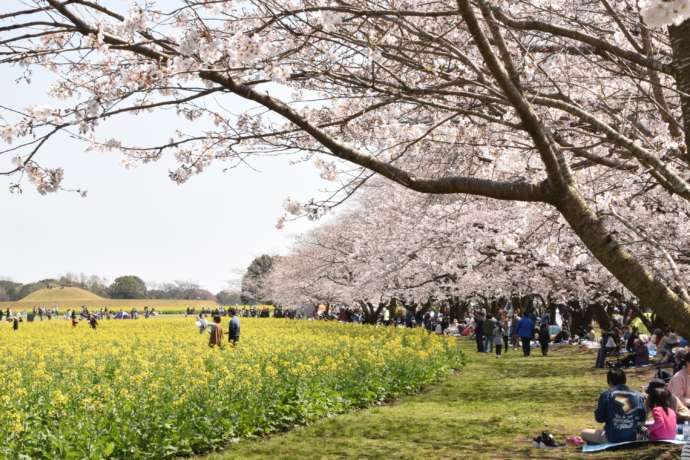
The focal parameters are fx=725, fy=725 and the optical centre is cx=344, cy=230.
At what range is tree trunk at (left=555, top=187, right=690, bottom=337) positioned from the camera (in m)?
4.82

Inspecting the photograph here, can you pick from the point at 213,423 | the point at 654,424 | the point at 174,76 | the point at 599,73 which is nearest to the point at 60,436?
the point at 213,423

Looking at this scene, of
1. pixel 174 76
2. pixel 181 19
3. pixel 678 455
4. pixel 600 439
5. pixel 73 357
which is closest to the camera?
pixel 174 76

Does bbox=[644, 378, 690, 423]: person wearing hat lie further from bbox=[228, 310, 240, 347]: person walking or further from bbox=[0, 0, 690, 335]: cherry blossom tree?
bbox=[228, 310, 240, 347]: person walking

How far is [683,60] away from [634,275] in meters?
1.51

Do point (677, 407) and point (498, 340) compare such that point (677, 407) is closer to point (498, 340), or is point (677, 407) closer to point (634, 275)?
point (634, 275)

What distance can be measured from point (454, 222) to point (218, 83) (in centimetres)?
1417

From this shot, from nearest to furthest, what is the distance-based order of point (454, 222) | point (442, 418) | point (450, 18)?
point (450, 18)
point (442, 418)
point (454, 222)

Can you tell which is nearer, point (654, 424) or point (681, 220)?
point (654, 424)

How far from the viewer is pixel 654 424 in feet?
27.7

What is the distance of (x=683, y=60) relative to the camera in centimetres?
494

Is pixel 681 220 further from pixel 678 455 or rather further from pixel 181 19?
pixel 181 19

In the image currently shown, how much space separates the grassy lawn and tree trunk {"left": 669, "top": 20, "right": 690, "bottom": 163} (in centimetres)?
454

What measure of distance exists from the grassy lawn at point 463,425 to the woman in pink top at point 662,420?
0.15m

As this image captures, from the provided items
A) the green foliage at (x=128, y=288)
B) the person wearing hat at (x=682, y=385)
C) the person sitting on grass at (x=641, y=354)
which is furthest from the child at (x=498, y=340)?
the green foliage at (x=128, y=288)
